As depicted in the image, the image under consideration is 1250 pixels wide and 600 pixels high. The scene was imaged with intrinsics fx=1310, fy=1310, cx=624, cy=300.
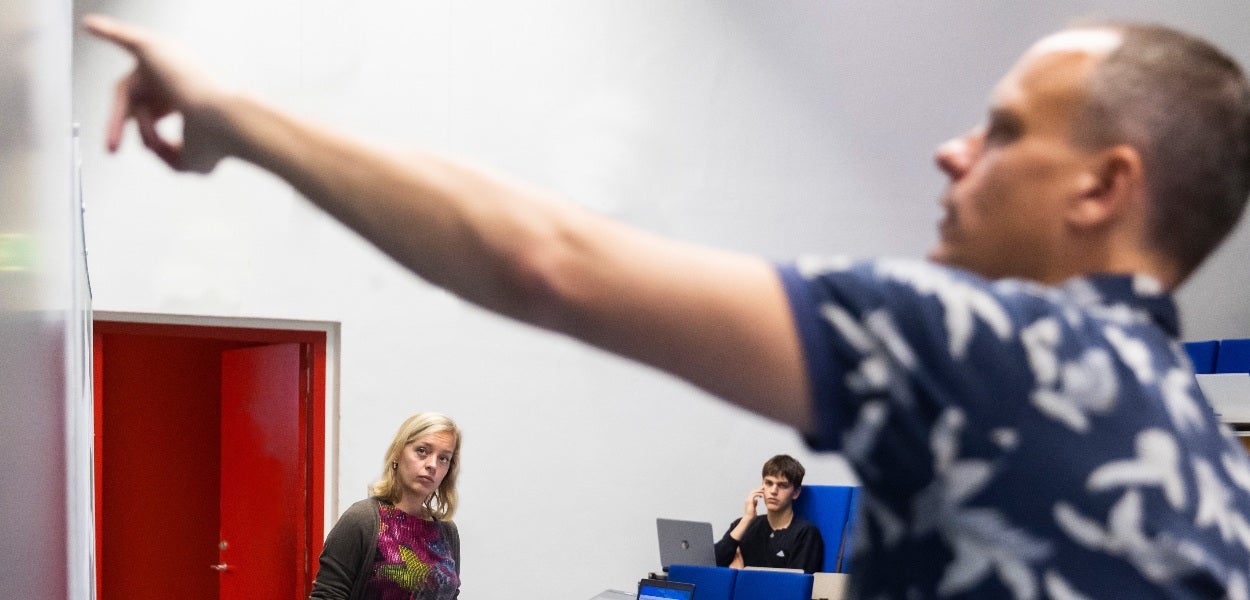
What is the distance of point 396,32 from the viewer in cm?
536

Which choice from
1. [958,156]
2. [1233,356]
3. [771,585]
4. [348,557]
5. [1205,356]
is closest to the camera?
[958,156]

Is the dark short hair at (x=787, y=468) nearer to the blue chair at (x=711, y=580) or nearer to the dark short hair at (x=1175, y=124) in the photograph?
the blue chair at (x=711, y=580)

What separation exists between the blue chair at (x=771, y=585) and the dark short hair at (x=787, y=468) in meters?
0.89

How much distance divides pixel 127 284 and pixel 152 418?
6.55 feet

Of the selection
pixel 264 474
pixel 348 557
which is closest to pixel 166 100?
pixel 348 557

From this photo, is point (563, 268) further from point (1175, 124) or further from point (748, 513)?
point (748, 513)

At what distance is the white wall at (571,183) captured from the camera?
5145mm

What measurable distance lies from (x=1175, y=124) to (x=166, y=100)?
483mm

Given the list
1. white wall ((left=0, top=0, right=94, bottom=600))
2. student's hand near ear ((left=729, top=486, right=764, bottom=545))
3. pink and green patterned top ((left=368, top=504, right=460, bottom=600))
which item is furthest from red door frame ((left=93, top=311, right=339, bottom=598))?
white wall ((left=0, top=0, right=94, bottom=600))

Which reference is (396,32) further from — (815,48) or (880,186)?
(880,186)

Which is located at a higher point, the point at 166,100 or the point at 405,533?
the point at 166,100

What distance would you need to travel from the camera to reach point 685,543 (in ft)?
16.2

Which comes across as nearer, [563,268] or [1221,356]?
[563,268]


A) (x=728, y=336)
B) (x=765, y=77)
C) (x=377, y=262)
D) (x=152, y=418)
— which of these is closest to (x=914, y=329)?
(x=728, y=336)
